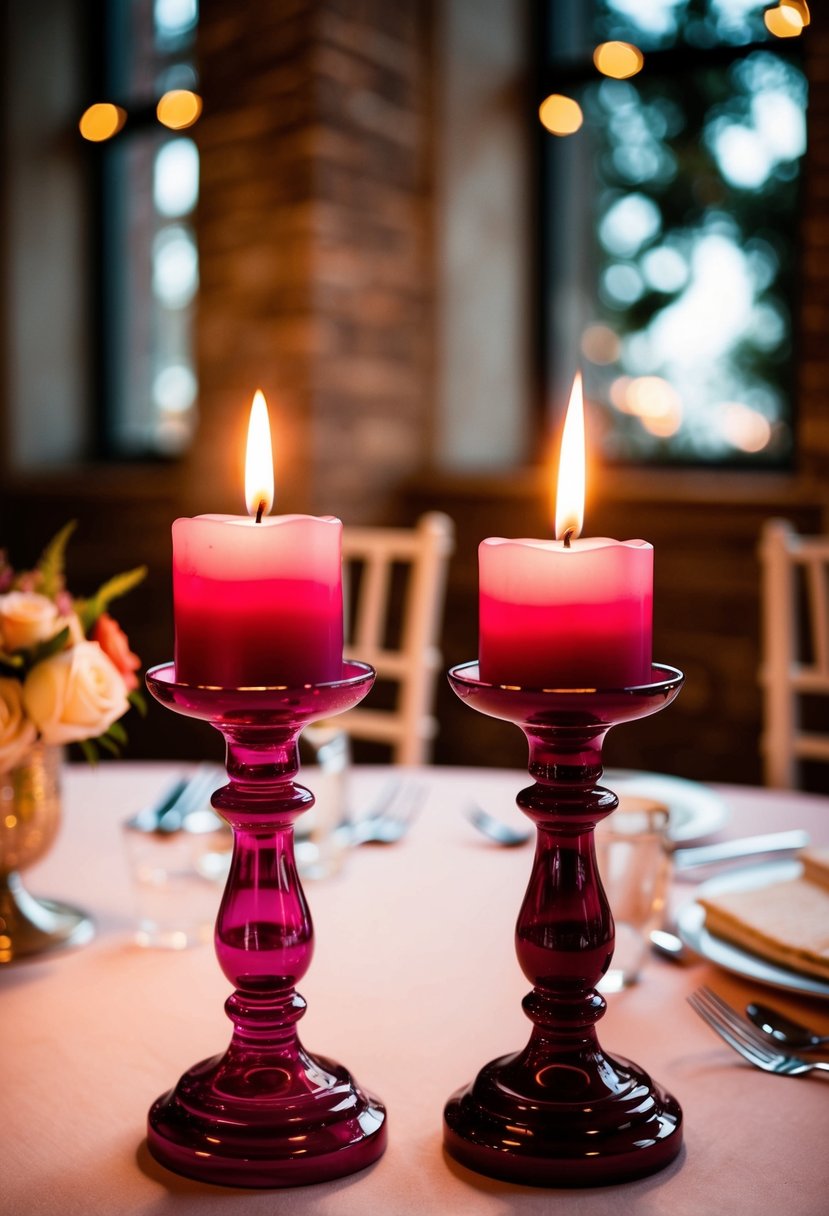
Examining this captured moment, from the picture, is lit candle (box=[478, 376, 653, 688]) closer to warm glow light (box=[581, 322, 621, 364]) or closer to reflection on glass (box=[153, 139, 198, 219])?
warm glow light (box=[581, 322, 621, 364])

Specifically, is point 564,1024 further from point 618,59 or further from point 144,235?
point 144,235

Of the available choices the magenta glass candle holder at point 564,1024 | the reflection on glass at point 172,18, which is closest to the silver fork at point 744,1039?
the magenta glass candle holder at point 564,1024

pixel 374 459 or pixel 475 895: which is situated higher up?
pixel 374 459

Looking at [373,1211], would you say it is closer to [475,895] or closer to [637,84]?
[475,895]

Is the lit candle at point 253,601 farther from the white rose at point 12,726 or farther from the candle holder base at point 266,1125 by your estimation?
the white rose at point 12,726

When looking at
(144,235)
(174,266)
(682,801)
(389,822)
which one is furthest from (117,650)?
(144,235)

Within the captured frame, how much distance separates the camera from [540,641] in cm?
56

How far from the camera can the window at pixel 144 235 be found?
3.88 meters

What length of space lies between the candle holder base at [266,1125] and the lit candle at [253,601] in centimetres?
20

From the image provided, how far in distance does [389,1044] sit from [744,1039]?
21 cm

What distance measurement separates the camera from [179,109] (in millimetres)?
3297

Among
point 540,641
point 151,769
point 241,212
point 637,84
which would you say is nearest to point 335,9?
point 241,212

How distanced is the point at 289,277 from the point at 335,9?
0.61 m

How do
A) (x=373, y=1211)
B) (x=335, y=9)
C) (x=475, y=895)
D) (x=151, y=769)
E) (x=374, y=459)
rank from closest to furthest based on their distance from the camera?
(x=373, y=1211)
(x=475, y=895)
(x=151, y=769)
(x=335, y=9)
(x=374, y=459)
